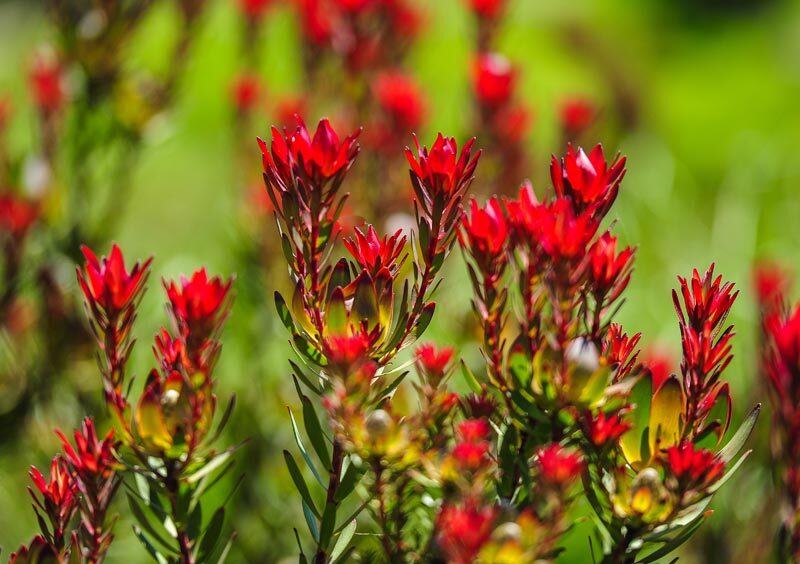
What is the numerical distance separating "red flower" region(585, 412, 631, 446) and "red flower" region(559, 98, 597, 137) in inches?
32.8

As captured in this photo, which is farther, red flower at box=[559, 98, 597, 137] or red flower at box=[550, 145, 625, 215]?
red flower at box=[559, 98, 597, 137]

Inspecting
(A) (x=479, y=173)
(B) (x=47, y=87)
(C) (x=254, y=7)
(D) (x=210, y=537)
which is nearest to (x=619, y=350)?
(D) (x=210, y=537)

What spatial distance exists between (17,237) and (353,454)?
76 centimetres

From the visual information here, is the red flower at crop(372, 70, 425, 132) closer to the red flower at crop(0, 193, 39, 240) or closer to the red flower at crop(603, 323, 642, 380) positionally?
the red flower at crop(0, 193, 39, 240)

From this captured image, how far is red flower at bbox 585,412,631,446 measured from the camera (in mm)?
503

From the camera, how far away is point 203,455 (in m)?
0.58

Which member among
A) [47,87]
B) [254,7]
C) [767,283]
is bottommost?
[767,283]

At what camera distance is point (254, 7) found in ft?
4.77

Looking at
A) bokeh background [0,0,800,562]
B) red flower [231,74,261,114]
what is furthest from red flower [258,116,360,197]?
red flower [231,74,261,114]

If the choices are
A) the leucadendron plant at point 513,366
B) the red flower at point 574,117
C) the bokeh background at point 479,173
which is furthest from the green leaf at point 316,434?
the red flower at point 574,117

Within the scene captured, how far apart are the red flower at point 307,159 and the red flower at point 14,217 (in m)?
0.70

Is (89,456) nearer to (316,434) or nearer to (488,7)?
(316,434)

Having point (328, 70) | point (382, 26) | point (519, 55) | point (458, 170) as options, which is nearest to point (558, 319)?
point (458, 170)

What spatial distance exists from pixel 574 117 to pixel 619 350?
780 mm
